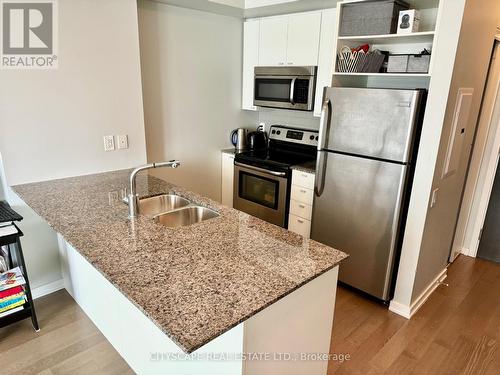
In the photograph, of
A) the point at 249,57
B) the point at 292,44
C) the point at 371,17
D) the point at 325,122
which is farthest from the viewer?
the point at 249,57

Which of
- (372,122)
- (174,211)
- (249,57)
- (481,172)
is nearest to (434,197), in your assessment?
(372,122)

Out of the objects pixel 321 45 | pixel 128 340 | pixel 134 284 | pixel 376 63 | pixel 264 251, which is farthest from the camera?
pixel 321 45

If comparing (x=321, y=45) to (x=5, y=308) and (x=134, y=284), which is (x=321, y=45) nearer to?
(x=134, y=284)

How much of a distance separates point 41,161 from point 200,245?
60.1 inches

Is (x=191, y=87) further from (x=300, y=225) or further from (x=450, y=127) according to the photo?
(x=450, y=127)

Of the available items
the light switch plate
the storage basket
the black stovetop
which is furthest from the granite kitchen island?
the storage basket

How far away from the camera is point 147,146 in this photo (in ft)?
10.4

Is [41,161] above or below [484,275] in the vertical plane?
above

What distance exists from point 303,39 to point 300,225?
5.61 feet

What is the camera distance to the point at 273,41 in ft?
11.0

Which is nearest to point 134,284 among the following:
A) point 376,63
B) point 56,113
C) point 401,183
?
point 56,113

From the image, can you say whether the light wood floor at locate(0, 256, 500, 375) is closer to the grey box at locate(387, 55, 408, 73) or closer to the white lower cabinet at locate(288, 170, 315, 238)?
the white lower cabinet at locate(288, 170, 315, 238)

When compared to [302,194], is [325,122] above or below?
above

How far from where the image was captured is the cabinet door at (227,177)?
3.77 m
